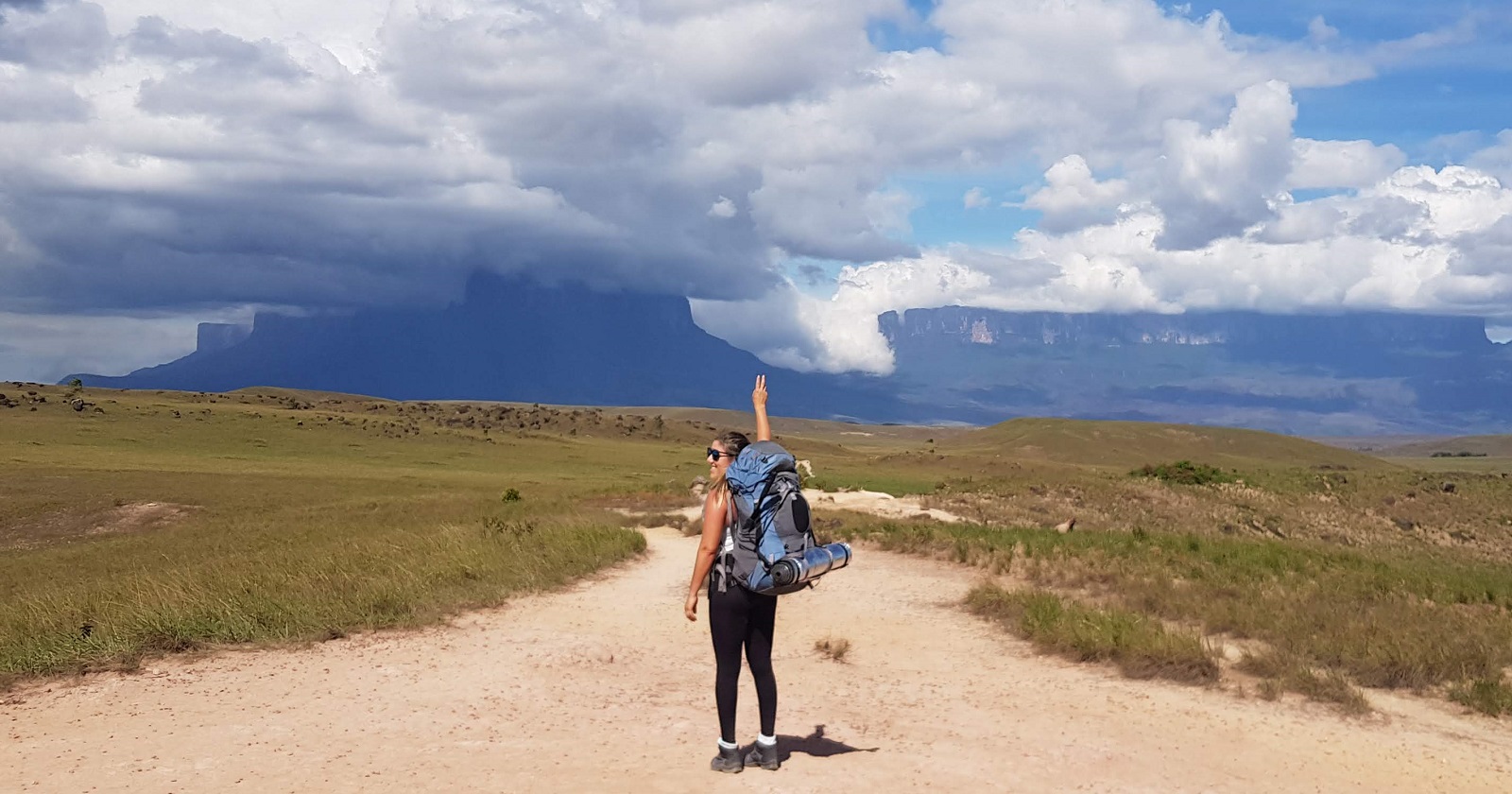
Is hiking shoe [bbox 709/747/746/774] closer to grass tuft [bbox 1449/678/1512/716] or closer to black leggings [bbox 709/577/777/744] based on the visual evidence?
black leggings [bbox 709/577/777/744]

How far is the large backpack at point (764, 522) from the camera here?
7.63m

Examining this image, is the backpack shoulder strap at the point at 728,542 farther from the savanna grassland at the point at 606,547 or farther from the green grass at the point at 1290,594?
the green grass at the point at 1290,594

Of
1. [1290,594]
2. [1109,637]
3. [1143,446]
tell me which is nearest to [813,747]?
[1109,637]

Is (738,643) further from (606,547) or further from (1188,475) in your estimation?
(1188,475)

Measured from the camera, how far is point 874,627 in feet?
47.6

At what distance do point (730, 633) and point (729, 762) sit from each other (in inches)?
35.1

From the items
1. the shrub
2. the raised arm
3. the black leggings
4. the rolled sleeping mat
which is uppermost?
the raised arm

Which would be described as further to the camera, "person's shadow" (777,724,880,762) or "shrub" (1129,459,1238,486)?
"shrub" (1129,459,1238,486)

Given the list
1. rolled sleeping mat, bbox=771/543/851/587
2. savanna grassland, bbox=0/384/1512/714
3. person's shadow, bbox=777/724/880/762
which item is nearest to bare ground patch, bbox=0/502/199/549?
savanna grassland, bbox=0/384/1512/714

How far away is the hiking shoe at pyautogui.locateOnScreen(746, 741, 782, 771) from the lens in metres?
7.96

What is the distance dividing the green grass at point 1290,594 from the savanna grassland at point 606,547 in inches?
1.9

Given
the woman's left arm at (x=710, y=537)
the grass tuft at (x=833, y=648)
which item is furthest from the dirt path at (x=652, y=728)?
the woman's left arm at (x=710, y=537)

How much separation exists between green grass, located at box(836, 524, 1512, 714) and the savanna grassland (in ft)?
0.16

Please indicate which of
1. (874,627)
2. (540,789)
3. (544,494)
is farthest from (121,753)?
(544,494)
